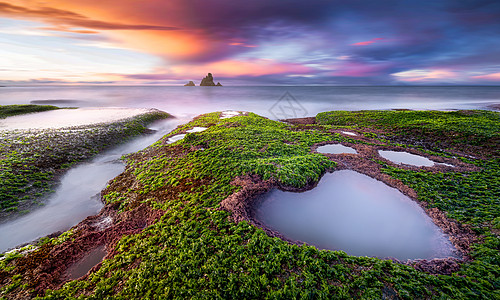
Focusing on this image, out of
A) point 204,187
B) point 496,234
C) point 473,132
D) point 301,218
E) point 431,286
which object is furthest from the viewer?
point 473,132

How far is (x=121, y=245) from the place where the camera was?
6.66 metres

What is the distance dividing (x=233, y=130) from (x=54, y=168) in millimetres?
13684

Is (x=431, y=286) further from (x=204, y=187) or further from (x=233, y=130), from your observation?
(x=233, y=130)

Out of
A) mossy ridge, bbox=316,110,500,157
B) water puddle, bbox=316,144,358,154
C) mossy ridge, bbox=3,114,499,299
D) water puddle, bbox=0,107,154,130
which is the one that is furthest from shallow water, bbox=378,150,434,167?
water puddle, bbox=0,107,154,130

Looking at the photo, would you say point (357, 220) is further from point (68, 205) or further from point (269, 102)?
point (269, 102)

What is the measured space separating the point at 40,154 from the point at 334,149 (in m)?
22.0

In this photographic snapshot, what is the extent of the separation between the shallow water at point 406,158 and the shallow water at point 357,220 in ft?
15.1

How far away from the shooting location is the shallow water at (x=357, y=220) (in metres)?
6.45

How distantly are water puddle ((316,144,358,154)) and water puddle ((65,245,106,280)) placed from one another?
13.6m

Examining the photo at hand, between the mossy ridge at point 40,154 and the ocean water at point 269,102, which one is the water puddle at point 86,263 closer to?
the mossy ridge at point 40,154

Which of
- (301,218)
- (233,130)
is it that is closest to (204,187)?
(301,218)

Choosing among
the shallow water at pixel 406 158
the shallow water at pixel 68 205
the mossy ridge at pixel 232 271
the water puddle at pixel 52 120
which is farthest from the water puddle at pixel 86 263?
the water puddle at pixel 52 120

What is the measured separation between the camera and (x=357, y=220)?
7492mm

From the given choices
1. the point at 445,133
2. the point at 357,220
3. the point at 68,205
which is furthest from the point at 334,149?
the point at 68,205
